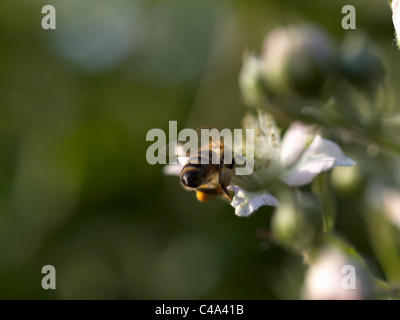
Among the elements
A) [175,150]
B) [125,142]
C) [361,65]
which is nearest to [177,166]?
[175,150]

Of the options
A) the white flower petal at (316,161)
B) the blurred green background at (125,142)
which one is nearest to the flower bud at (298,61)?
the white flower petal at (316,161)

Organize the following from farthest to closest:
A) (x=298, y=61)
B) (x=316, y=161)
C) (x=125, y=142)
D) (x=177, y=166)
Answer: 1. (x=125, y=142)
2. (x=298, y=61)
3. (x=177, y=166)
4. (x=316, y=161)

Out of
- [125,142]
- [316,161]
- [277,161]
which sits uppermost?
[125,142]

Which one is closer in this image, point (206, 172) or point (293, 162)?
point (206, 172)

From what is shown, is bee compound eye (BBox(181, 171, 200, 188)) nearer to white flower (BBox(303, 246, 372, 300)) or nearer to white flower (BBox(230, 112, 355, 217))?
white flower (BBox(230, 112, 355, 217))

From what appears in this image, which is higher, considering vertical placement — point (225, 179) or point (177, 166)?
point (177, 166)

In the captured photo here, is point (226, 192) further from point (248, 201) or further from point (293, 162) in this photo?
point (293, 162)
